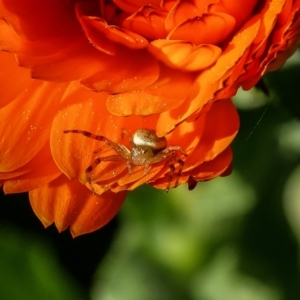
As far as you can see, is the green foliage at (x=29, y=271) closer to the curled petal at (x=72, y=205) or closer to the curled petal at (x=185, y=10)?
the curled petal at (x=72, y=205)

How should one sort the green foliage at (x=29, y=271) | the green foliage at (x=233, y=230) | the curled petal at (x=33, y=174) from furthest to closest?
the green foliage at (x=29, y=271) → the green foliage at (x=233, y=230) → the curled petal at (x=33, y=174)

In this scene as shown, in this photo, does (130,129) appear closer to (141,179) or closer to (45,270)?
(141,179)

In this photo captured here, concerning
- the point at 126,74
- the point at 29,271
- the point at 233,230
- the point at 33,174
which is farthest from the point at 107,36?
the point at 29,271

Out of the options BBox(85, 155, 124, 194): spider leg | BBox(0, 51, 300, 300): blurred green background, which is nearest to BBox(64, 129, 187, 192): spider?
BBox(85, 155, 124, 194): spider leg

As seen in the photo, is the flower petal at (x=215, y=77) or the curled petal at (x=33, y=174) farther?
the curled petal at (x=33, y=174)

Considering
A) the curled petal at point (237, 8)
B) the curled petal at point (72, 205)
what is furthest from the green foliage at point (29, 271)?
the curled petal at point (237, 8)

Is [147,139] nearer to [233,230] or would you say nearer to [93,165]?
[93,165]

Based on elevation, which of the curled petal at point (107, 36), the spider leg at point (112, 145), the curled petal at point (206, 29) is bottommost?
the spider leg at point (112, 145)

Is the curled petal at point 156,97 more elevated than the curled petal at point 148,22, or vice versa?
the curled petal at point 148,22

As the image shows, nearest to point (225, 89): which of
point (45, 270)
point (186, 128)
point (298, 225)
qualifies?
point (186, 128)
